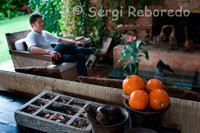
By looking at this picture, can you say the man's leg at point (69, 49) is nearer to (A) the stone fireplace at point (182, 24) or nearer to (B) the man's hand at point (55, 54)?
(B) the man's hand at point (55, 54)

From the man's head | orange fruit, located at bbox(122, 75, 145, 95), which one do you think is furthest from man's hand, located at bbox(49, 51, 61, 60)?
orange fruit, located at bbox(122, 75, 145, 95)

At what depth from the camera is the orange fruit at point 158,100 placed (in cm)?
86

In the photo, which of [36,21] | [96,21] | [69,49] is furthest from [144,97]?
[96,21]

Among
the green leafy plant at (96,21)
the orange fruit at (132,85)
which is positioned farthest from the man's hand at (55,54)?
the orange fruit at (132,85)

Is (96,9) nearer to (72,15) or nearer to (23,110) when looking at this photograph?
(72,15)

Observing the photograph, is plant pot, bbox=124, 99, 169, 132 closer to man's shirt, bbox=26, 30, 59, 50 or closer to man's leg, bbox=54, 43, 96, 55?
man's leg, bbox=54, 43, 96, 55

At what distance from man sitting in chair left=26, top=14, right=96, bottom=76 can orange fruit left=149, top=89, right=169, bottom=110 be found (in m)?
2.12

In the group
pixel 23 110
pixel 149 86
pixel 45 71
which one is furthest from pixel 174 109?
pixel 45 71

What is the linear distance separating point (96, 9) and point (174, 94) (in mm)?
3167

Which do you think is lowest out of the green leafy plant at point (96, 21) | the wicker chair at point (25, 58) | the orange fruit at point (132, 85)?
the wicker chair at point (25, 58)

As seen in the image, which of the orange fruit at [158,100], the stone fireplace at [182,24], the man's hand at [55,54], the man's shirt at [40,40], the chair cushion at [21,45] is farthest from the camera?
the stone fireplace at [182,24]

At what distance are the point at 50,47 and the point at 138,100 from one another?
261 centimetres

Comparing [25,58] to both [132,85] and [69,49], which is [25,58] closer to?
[69,49]

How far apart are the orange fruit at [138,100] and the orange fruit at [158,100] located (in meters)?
0.03
